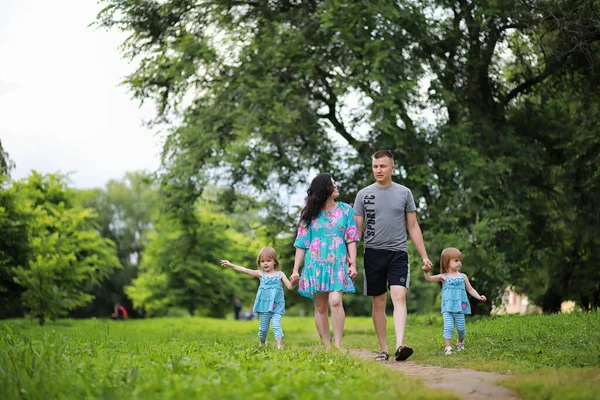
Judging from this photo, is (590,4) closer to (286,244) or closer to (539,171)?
(539,171)

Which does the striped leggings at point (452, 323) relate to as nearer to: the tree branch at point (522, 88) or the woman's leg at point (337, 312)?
the woman's leg at point (337, 312)

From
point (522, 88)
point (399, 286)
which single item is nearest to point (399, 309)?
point (399, 286)

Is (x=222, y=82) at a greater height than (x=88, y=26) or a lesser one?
lesser

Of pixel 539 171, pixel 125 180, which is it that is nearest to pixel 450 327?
pixel 539 171

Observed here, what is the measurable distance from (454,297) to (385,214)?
1638 mm

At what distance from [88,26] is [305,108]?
617 cm

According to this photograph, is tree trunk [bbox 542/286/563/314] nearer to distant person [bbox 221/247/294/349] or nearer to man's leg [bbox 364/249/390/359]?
distant person [bbox 221/247/294/349]

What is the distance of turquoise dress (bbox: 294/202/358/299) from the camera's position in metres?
9.45

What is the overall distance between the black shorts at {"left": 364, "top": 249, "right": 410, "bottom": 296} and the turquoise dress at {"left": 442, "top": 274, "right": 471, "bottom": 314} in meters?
1.04

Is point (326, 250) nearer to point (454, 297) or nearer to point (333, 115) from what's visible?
point (454, 297)

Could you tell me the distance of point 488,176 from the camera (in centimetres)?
1817

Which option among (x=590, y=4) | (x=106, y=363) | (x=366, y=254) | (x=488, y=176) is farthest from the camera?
(x=488, y=176)

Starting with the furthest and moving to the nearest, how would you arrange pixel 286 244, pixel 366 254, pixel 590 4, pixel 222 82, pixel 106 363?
pixel 286 244 < pixel 222 82 < pixel 590 4 < pixel 366 254 < pixel 106 363

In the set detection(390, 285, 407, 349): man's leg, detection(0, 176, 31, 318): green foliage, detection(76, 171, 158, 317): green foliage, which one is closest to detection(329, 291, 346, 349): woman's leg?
detection(390, 285, 407, 349): man's leg
